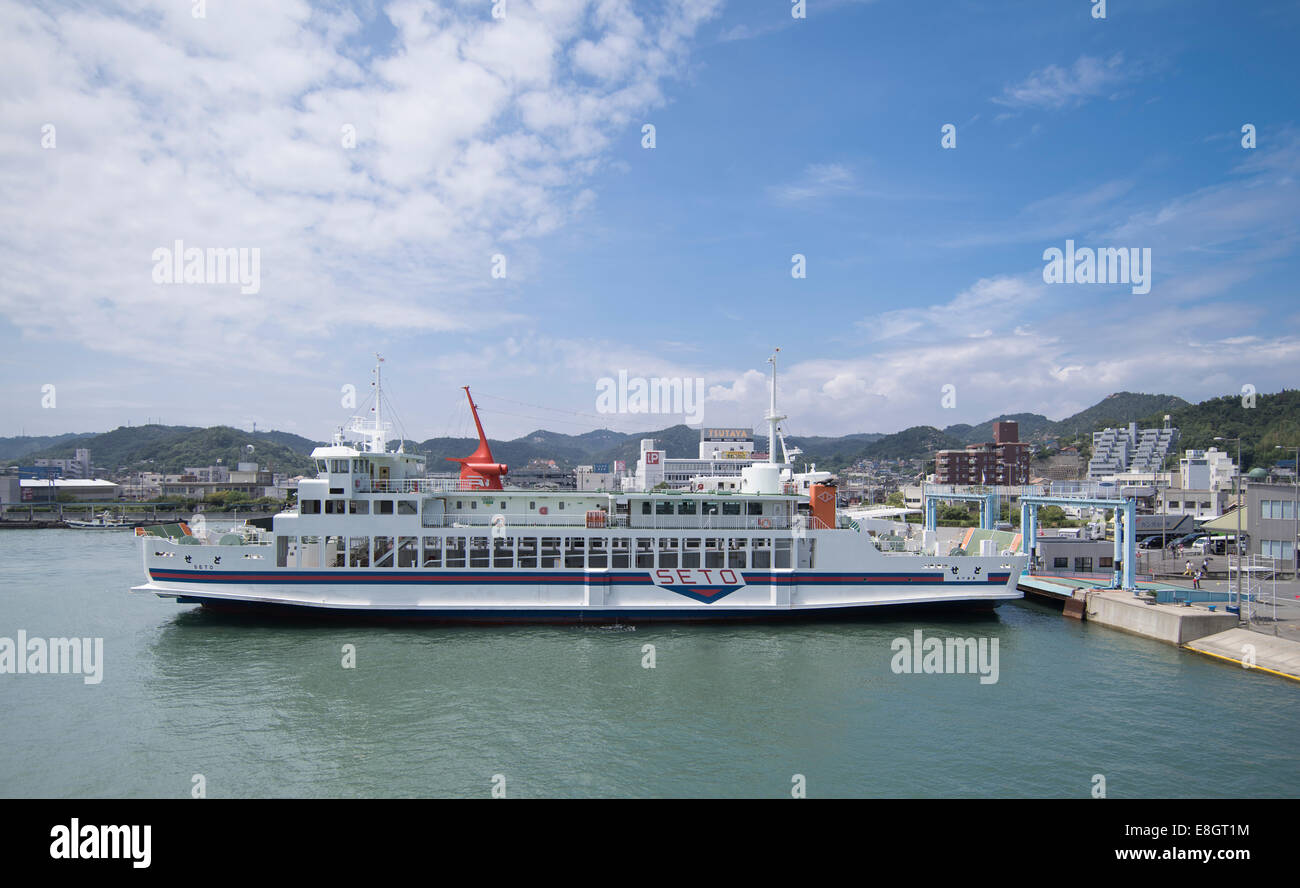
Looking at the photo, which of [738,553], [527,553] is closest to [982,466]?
[738,553]

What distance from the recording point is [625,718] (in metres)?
13.5

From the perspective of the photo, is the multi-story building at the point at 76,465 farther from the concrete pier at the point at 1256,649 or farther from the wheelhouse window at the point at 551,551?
the concrete pier at the point at 1256,649

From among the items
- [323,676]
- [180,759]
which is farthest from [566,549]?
[180,759]

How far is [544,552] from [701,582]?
5.50 meters

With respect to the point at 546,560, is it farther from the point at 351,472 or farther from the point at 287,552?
the point at 287,552

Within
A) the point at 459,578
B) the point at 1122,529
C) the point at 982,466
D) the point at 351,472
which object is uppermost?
the point at 351,472

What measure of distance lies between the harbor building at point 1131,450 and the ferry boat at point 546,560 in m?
98.0

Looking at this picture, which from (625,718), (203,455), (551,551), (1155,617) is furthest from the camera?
(203,455)

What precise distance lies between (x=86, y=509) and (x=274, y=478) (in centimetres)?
3063

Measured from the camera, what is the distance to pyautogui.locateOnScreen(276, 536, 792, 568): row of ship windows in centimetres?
2141

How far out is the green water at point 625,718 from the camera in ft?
36.0

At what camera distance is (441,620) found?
68.3 ft

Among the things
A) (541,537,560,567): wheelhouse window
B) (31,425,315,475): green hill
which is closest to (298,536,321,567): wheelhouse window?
(541,537,560,567): wheelhouse window
